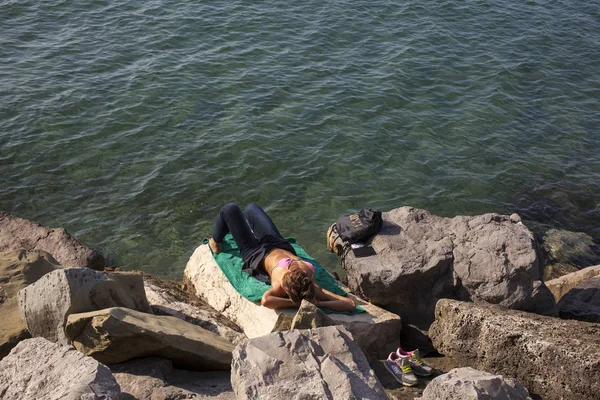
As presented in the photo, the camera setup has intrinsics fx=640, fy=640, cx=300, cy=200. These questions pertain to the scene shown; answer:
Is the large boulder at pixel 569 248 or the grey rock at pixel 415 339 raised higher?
the grey rock at pixel 415 339

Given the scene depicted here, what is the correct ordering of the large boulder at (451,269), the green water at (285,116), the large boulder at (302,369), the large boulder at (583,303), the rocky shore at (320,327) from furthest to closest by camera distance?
1. the green water at (285,116)
2. the large boulder at (583,303)
3. the large boulder at (451,269)
4. the rocky shore at (320,327)
5. the large boulder at (302,369)

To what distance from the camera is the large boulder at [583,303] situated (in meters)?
9.84

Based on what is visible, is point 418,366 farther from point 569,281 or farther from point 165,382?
point 569,281

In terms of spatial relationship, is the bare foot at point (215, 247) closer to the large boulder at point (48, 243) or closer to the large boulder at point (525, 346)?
the large boulder at point (48, 243)

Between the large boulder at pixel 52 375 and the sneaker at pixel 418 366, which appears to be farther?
the sneaker at pixel 418 366

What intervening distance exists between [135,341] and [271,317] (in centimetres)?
228

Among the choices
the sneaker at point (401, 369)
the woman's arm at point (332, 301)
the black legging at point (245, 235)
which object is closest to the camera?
the sneaker at point (401, 369)

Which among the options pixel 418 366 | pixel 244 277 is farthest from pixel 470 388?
pixel 244 277

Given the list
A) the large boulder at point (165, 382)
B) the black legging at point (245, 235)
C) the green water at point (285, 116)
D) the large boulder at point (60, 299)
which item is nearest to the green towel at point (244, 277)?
the black legging at point (245, 235)

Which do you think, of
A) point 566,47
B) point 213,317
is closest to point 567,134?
point 566,47

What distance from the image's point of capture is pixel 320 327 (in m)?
6.62

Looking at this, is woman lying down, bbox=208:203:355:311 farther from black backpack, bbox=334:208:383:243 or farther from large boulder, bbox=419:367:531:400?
large boulder, bbox=419:367:531:400

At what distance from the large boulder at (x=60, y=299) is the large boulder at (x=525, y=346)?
4379 mm

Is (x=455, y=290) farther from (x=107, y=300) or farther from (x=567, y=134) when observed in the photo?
(x=567, y=134)
